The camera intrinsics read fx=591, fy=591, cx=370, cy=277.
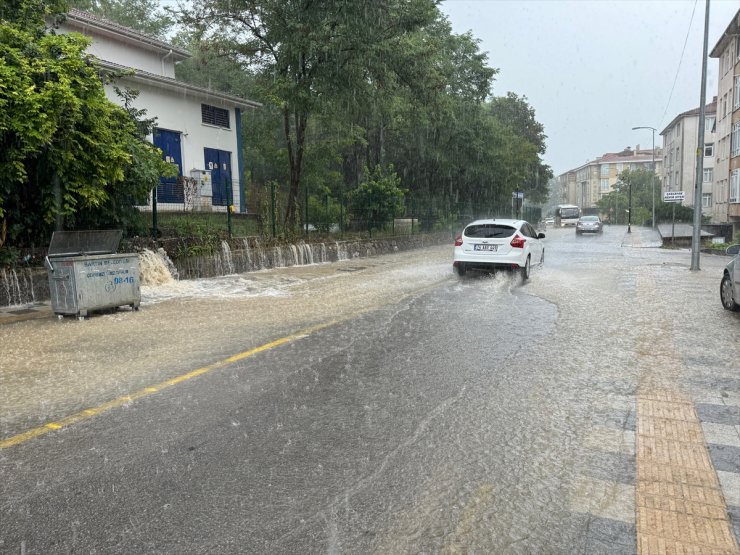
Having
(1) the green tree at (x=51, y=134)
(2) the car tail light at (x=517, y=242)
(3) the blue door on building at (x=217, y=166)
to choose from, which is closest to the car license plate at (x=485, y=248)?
(2) the car tail light at (x=517, y=242)

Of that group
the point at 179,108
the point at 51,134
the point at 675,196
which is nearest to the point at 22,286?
the point at 51,134

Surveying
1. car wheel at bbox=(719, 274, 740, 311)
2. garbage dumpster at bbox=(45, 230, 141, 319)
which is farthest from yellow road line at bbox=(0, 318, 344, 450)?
car wheel at bbox=(719, 274, 740, 311)

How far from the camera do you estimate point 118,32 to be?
2280cm

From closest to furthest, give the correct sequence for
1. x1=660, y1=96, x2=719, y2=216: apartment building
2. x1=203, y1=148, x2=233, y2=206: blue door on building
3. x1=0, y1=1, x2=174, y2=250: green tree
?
x1=0, y1=1, x2=174, y2=250: green tree → x1=203, y1=148, x2=233, y2=206: blue door on building → x1=660, y1=96, x2=719, y2=216: apartment building

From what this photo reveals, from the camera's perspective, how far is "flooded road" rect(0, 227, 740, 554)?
3.02 metres

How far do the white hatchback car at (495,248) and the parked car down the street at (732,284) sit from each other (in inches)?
187

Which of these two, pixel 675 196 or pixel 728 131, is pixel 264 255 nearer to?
pixel 675 196

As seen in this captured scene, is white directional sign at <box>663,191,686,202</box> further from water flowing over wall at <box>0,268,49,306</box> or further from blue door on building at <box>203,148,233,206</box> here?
water flowing over wall at <box>0,268,49,306</box>

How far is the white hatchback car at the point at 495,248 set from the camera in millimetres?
14000

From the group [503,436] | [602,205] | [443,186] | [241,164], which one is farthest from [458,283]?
[602,205]

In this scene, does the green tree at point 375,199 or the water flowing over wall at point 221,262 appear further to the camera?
the green tree at point 375,199

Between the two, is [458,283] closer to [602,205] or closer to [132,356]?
[132,356]

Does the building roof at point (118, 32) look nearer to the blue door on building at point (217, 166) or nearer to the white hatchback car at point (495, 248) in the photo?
the blue door on building at point (217, 166)

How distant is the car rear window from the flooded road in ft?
16.4
